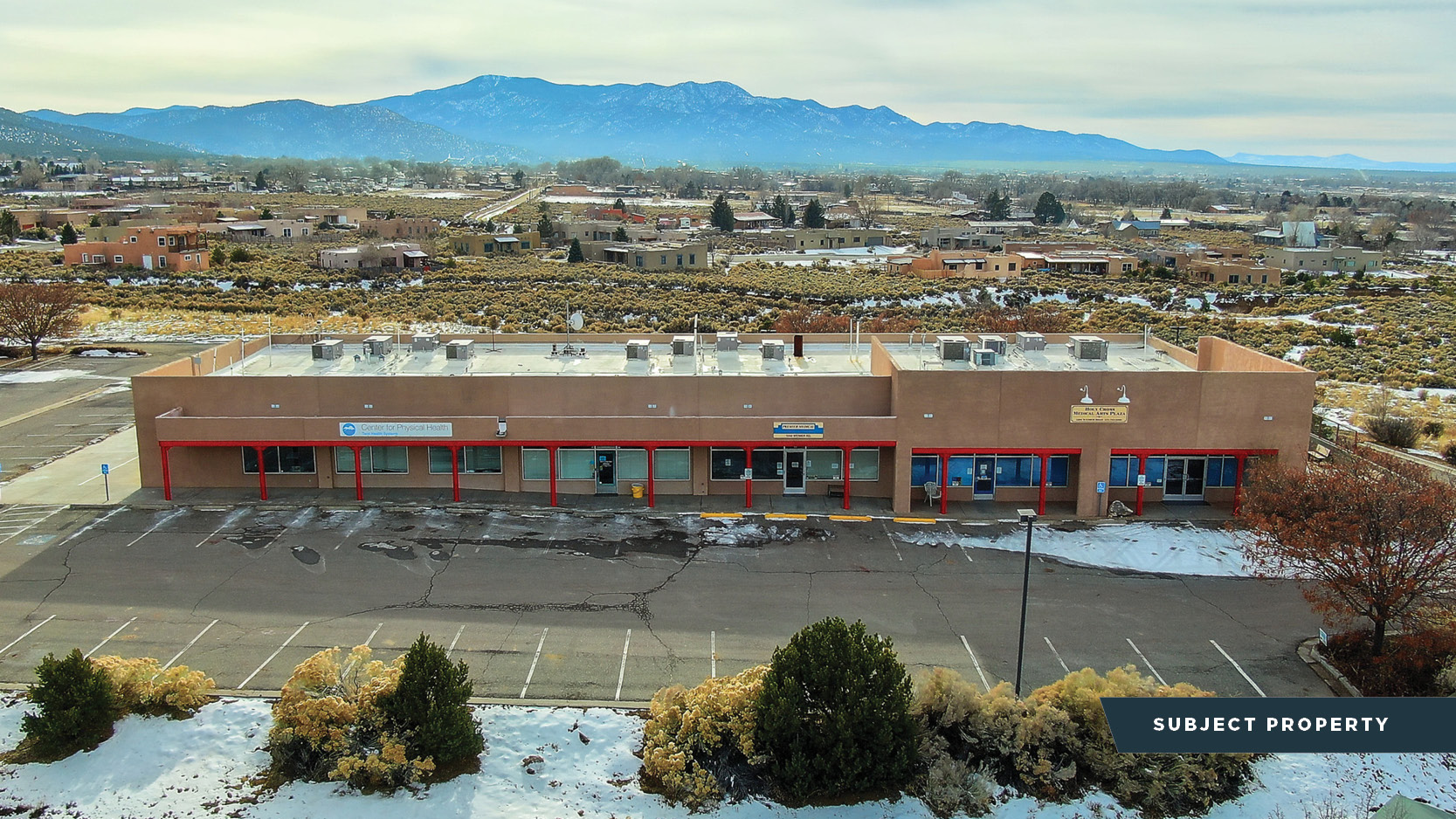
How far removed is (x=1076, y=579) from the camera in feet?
79.0

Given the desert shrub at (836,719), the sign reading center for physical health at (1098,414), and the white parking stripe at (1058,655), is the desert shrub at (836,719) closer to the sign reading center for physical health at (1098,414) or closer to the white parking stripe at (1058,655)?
the white parking stripe at (1058,655)

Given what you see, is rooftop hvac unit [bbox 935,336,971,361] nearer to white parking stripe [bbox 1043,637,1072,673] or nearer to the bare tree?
white parking stripe [bbox 1043,637,1072,673]

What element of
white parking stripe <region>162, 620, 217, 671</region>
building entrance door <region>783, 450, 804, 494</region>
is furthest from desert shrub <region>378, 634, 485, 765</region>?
building entrance door <region>783, 450, 804, 494</region>

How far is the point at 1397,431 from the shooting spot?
36406mm

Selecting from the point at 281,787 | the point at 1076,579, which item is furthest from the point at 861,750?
the point at 1076,579

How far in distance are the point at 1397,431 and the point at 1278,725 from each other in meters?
26.1

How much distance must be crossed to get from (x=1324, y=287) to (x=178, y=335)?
83.8 m

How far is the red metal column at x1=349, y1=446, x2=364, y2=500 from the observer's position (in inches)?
1128

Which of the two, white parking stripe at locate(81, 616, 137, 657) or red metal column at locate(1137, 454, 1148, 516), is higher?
red metal column at locate(1137, 454, 1148, 516)

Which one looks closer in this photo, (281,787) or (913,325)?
(281,787)

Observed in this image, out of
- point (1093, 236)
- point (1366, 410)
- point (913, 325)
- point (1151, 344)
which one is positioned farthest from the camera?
point (1093, 236)

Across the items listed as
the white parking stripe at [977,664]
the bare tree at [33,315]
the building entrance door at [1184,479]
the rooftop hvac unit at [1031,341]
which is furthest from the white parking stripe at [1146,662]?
the bare tree at [33,315]

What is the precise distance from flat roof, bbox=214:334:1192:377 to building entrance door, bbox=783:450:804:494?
2382mm

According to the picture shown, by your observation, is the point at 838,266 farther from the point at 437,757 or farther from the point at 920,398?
the point at 437,757
